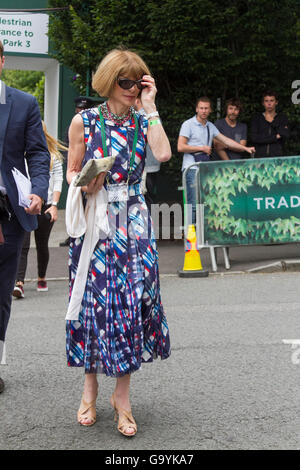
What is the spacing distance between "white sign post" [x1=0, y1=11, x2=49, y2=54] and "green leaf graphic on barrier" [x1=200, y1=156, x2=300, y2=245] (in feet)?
29.1

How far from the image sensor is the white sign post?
17250 millimetres

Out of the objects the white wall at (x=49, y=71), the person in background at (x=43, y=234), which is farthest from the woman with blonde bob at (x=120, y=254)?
the white wall at (x=49, y=71)

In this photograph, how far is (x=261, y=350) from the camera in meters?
5.78

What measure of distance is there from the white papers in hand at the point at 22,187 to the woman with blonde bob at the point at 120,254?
13.7 inches

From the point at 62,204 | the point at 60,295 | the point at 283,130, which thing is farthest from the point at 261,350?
the point at 62,204

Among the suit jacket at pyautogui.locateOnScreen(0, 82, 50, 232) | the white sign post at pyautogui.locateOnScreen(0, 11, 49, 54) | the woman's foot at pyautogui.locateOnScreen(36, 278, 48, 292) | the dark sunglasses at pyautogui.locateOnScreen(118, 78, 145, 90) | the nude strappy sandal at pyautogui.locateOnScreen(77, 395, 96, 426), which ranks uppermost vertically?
the white sign post at pyautogui.locateOnScreen(0, 11, 49, 54)

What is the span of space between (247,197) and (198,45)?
3.16 m

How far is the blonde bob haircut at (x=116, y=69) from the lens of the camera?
4.10 m

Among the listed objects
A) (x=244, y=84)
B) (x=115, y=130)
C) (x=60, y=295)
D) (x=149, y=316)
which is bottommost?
(x=60, y=295)

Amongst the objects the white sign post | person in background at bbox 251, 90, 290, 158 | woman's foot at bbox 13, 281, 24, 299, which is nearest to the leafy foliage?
person in background at bbox 251, 90, 290, 158

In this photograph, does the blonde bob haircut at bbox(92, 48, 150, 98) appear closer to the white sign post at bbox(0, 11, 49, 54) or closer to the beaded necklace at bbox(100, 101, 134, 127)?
the beaded necklace at bbox(100, 101, 134, 127)

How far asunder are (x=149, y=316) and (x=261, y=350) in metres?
1.86

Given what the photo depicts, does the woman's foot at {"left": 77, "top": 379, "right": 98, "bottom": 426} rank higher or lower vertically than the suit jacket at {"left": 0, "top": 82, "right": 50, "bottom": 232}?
lower
